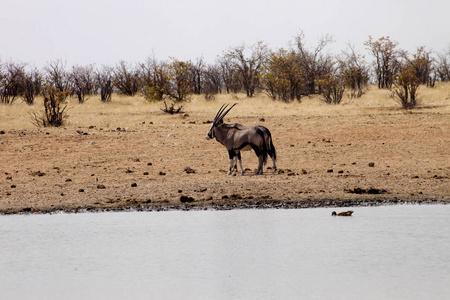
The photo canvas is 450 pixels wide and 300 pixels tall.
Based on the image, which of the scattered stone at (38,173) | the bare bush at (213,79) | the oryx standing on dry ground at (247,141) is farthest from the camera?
the bare bush at (213,79)

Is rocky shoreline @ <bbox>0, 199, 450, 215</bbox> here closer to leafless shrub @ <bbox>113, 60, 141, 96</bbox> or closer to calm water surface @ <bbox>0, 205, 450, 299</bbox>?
calm water surface @ <bbox>0, 205, 450, 299</bbox>

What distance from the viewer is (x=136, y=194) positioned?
37.6ft

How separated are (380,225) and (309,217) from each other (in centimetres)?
105

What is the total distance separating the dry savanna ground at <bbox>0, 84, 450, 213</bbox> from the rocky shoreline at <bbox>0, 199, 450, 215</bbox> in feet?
0.15

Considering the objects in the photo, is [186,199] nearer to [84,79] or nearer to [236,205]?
[236,205]

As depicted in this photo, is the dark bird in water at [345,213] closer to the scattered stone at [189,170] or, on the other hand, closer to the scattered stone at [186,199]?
the scattered stone at [186,199]

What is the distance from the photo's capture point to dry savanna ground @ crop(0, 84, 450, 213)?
10953 mm

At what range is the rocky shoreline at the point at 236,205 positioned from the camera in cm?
1022

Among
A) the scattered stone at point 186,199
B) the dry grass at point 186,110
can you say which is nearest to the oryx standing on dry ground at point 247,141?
the scattered stone at point 186,199

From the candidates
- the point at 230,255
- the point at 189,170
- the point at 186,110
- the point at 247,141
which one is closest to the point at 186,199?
the point at 247,141

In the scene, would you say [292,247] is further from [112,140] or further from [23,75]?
[23,75]

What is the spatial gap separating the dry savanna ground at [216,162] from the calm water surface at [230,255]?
99 cm

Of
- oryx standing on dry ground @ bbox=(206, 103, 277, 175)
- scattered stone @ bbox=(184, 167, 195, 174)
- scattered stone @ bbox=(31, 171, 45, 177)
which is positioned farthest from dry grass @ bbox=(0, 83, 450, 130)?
oryx standing on dry ground @ bbox=(206, 103, 277, 175)

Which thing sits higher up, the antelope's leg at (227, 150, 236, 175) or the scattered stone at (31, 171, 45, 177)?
the antelope's leg at (227, 150, 236, 175)
